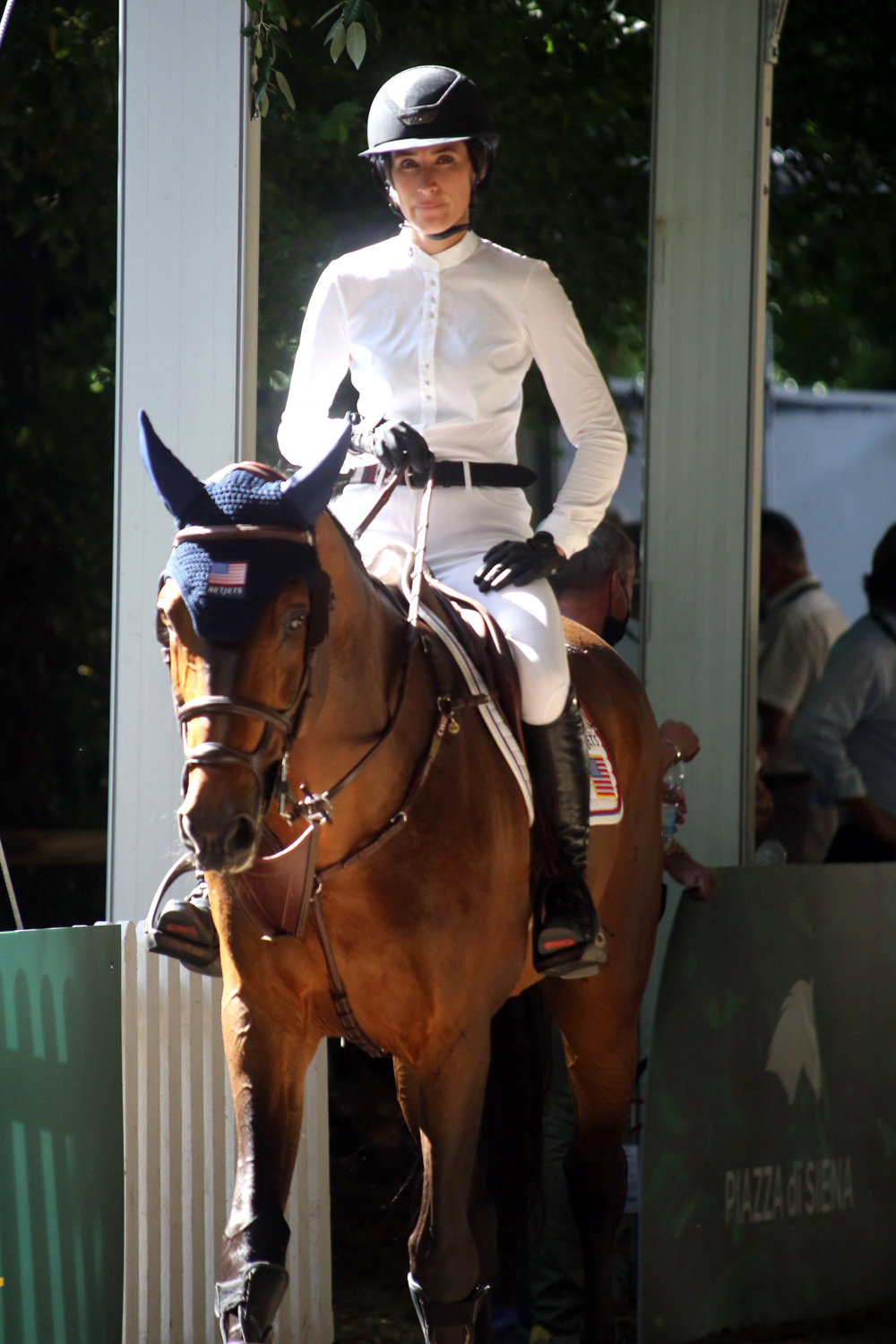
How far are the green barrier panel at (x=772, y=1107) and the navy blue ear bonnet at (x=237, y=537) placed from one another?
2.51 metres

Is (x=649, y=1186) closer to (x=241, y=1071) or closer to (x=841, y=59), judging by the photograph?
(x=241, y=1071)

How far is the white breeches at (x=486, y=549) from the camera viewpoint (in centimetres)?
377

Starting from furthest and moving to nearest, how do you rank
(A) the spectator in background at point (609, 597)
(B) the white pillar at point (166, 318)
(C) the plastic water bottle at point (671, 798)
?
(C) the plastic water bottle at point (671, 798), (A) the spectator in background at point (609, 597), (B) the white pillar at point (166, 318)

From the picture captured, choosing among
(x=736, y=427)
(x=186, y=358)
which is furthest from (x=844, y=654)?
(x=186, y=358)

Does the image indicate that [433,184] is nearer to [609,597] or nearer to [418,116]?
[418,116]

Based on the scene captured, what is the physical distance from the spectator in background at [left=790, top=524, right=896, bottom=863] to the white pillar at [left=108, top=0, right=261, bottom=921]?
3271 mm

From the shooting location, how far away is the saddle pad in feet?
13.7

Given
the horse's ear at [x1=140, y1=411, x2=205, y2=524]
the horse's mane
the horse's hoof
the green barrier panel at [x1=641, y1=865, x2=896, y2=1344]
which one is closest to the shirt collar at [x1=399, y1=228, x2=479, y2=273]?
A: the horse's mane

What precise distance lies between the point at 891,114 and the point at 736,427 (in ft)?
12.3

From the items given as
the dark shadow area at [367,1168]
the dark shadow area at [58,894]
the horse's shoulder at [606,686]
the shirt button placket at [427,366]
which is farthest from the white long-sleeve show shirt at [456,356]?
the dark shadow area at [58,894]

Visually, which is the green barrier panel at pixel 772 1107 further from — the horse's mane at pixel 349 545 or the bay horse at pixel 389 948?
the horse's mane at pixel 349 545

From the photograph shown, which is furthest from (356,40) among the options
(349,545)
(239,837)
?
(239,837)

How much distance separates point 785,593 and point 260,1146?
20.4 feet

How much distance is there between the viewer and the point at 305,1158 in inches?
183
